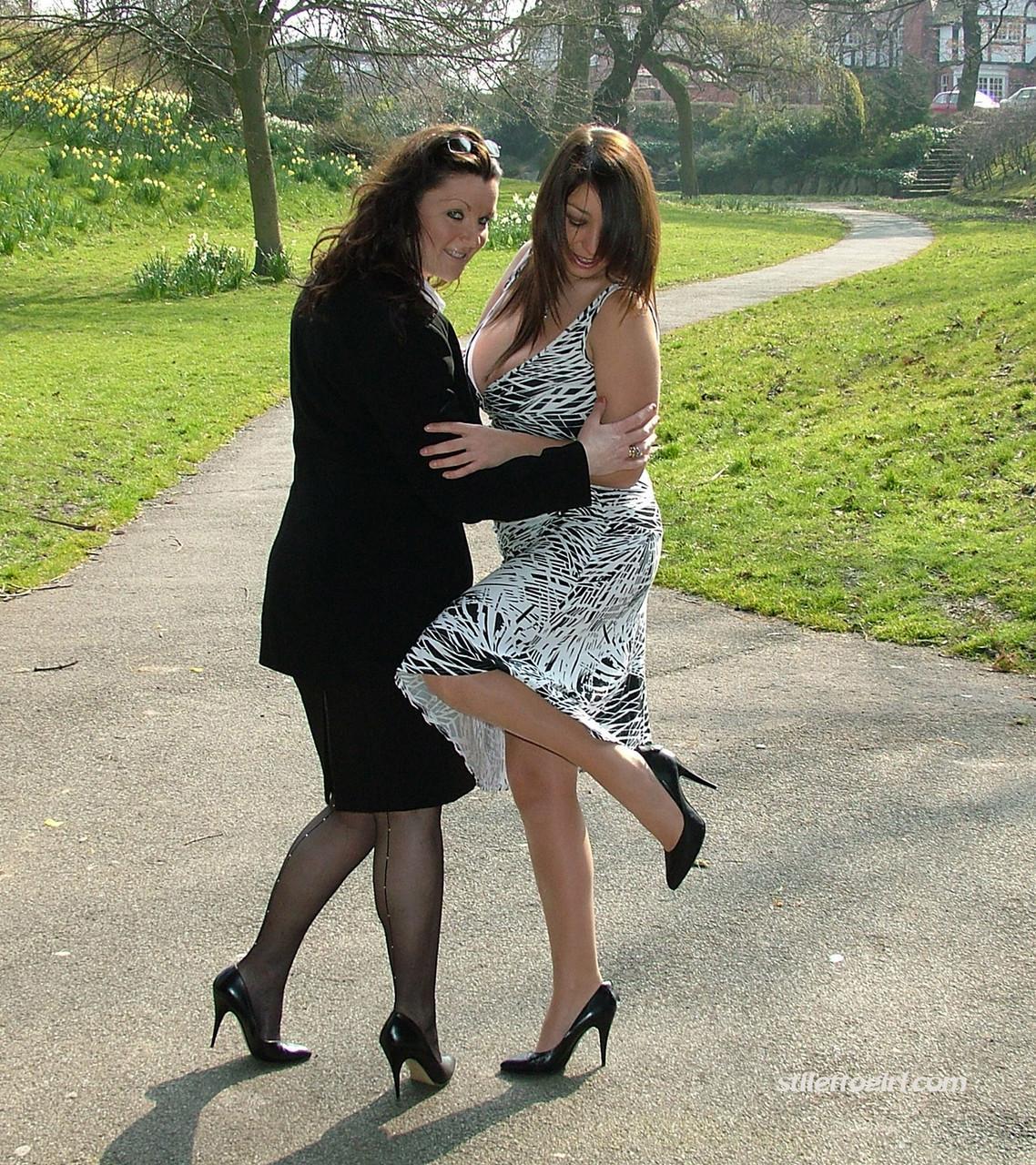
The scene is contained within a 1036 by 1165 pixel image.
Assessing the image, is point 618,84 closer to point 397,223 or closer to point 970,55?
point 970,55

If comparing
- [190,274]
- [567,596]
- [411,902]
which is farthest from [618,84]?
[411,902]

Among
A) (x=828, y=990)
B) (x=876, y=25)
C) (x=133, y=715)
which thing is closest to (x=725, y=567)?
(x=133, y=715)

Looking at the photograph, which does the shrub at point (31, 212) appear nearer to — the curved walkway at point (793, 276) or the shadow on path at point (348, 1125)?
the curved walkway at point (793, 276)

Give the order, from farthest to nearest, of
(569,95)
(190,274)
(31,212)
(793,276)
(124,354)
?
1. (569,95)
2. (31,212)
3. (793,276)
4. (190,274)
5. (124,354)

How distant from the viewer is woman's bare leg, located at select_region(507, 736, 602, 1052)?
2.87 m

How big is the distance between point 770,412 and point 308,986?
827cm

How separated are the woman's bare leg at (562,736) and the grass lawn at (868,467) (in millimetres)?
3067

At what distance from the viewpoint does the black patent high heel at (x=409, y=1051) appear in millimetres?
2742

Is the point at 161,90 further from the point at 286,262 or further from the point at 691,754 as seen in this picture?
the point at 691,754

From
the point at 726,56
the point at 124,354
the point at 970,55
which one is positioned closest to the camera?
the point at 124,354

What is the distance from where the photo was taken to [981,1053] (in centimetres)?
285

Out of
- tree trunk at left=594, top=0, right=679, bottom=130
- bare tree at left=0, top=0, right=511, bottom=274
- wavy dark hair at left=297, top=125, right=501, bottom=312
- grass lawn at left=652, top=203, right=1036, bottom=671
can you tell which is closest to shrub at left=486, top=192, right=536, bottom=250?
bare tree at left=0, top=0, right=511, bottom=274

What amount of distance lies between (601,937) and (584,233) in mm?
1693

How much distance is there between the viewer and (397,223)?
266 centimetres
